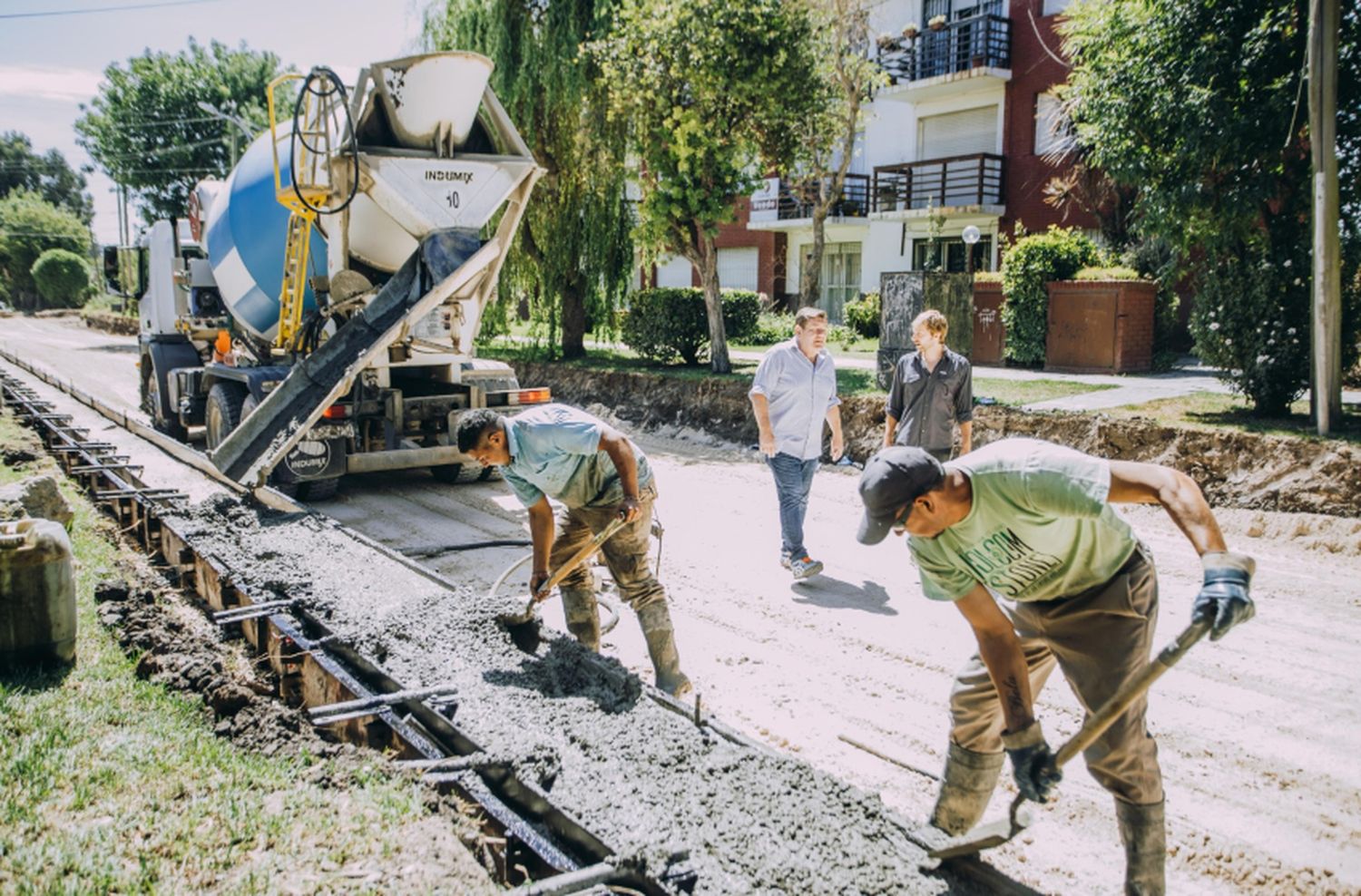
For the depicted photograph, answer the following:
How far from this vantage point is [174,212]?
38.1 meters

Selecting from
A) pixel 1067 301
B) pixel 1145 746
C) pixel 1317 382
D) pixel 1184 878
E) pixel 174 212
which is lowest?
pixel 1184 878

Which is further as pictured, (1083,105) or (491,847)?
(1083,105)

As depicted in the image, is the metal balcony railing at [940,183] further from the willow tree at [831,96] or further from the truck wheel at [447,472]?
the truck wheel at [447,472]

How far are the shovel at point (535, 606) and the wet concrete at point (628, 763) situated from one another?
8 cm

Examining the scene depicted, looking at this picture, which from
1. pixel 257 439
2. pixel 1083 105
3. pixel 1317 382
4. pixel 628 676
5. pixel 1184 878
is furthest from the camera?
pixel 1083 105

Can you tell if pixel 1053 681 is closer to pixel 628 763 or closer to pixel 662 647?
pixel 662 647

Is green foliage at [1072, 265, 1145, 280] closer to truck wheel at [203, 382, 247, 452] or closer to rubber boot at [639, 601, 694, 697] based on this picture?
truck wheel at [203, 382, 247, 452]

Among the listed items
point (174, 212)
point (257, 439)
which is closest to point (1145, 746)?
point (257, 439)

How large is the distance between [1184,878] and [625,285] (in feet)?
50.0

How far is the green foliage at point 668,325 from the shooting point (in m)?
16.5

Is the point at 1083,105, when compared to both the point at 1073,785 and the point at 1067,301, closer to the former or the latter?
the point at 1067,301

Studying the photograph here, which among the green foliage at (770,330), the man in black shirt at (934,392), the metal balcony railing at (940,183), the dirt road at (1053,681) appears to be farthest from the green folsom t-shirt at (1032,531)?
the metal balcony railing at (940,183)

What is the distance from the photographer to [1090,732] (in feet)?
9.40

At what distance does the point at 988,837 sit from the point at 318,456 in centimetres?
704
